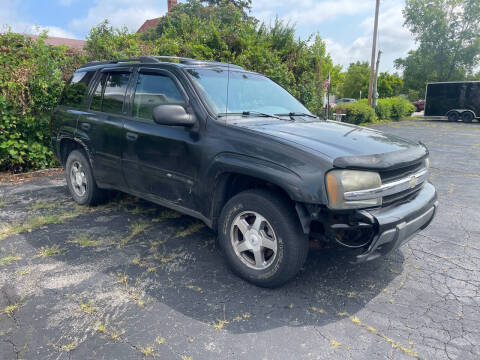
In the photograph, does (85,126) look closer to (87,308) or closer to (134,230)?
(134,230)

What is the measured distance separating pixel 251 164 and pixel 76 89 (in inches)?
129

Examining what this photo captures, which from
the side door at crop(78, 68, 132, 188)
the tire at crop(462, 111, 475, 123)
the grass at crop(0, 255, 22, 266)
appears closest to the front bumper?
the side door at crop(78, 68, 132, 188)

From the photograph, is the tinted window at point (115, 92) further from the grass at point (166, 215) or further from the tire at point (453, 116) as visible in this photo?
the tire at point (453, 116)

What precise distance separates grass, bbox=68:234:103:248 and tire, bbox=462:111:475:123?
25065 mm

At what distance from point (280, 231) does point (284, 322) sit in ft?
2.14

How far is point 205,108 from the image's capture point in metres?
3.31

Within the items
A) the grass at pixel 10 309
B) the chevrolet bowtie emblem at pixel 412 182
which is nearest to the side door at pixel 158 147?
the grass at pixel 10 309

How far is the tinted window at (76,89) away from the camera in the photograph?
4736mm

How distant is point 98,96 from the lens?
446cm

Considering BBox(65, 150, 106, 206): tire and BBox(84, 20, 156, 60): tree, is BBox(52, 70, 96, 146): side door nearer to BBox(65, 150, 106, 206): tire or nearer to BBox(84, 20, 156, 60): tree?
BBox(65, 150, 106, 206): tire

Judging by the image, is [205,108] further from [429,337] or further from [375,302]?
[429,337]

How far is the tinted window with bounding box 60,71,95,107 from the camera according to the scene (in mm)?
4736

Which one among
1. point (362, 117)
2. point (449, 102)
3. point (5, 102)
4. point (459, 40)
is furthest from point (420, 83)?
point (5, 102)

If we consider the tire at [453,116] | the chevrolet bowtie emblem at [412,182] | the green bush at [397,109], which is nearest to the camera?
the chevrolet bowtie emblem at [412,182]
